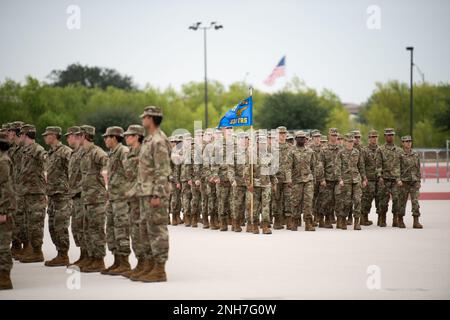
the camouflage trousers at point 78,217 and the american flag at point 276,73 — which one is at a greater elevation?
the american flag at point 276,73

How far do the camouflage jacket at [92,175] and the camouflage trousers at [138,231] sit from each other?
2.56ft

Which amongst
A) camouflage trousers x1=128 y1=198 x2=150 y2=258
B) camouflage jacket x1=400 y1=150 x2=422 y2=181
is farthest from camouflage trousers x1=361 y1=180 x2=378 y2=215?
camouflage trousers x1=128 y1=198 x2=150 y2=258

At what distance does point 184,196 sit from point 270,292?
11.1 meters

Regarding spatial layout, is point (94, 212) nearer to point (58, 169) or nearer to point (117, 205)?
point (117, 205)

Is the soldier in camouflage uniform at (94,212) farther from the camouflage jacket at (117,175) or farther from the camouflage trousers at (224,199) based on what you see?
the camouflage trousers at (224,199)

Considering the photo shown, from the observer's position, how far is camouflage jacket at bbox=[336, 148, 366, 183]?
2017 centimetres

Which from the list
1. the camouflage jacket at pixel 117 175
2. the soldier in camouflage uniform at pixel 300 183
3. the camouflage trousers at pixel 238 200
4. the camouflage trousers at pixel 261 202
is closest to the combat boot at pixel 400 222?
the soldier in camouflage uniform at pixel 300 183

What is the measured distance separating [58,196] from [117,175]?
5.71ft

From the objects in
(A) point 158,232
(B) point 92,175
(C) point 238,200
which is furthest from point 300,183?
(A) point 158,232

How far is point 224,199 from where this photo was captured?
20188mm

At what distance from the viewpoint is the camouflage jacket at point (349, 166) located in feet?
66.2

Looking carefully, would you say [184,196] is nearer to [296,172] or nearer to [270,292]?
[296,172]
